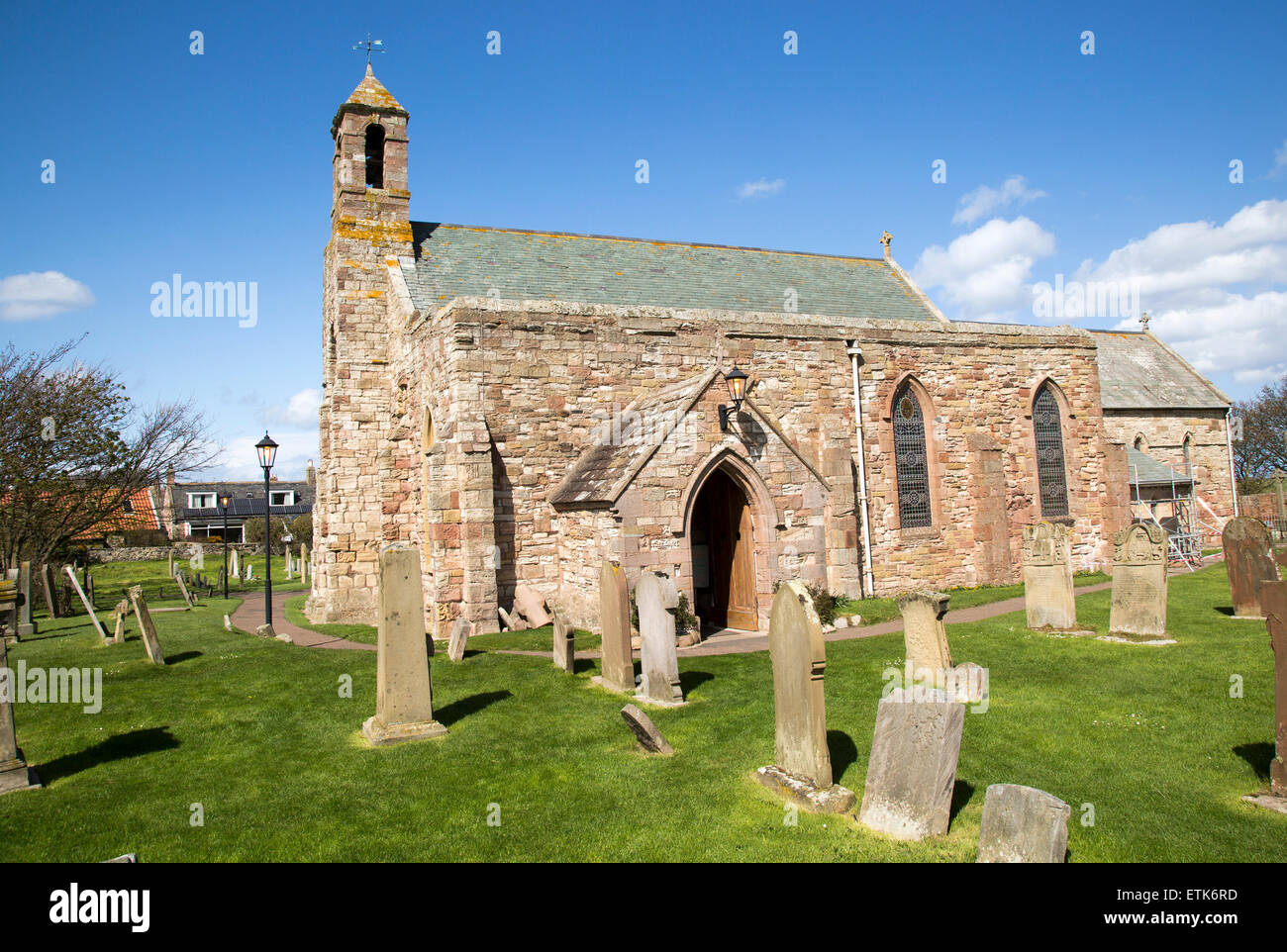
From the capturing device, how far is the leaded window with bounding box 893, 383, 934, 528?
19.1 metres

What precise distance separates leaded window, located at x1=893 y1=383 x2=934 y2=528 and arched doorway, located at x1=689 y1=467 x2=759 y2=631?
563 centimetres

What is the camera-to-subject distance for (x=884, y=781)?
573cm

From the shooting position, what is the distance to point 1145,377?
106 feet

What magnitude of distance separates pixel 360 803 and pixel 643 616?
401 centimetres

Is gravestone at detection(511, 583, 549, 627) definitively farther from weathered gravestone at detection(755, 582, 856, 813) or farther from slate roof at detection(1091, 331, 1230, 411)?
slate roof at detection(1091, 331, 1230, 411)

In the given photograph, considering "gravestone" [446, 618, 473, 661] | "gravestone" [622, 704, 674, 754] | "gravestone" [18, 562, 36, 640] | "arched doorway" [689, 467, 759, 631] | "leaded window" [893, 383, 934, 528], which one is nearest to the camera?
"gravestone" [622, 704, 674, 754]

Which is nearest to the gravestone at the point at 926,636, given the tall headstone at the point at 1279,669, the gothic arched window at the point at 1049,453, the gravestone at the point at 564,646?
the tall headstone at the point at 1279,669

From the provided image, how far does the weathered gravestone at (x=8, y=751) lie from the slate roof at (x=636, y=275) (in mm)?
11787

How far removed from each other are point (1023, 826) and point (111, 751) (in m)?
8.87

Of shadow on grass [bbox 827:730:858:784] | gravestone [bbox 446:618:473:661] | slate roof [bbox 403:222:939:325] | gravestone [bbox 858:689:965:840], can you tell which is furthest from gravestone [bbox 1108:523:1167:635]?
slate roof [bbox 403:222:939:325]

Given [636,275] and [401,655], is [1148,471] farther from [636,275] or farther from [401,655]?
[401,655]

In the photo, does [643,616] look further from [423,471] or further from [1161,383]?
[1161,383]

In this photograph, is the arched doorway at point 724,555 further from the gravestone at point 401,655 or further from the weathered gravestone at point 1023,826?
the weathered gravestone at point 1023,826
